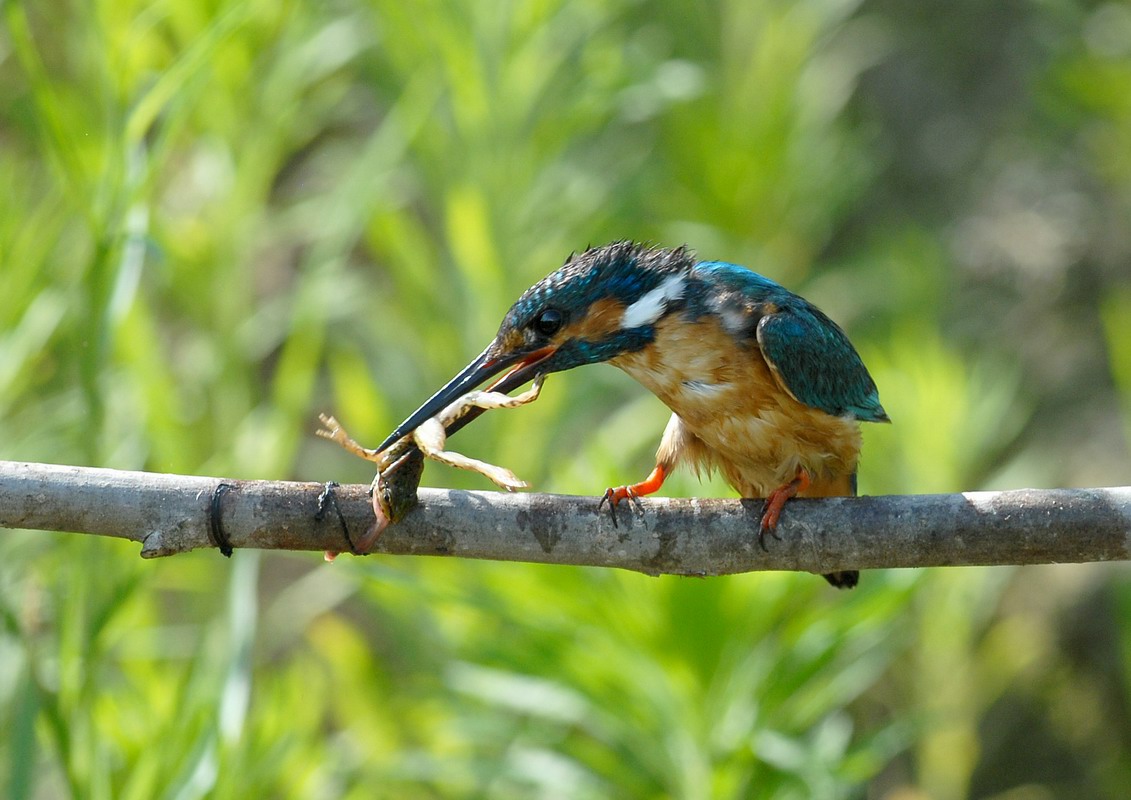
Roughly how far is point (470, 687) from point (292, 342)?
913 millimetres

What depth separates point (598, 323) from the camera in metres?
2.03

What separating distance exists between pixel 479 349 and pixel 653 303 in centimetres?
98

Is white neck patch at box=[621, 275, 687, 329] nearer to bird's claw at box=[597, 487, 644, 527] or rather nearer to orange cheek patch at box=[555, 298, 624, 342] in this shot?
orange cheek patch at box=[555, 298, 624, 342]

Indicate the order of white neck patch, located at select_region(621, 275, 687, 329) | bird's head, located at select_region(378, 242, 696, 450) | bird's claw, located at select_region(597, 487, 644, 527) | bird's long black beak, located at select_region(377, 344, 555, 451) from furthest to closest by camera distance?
1. white neck patch, located at select_region(621, 275, 687, 329)
2. bird's head, located at select_region(378, 242, 696, 450)
3. bird's long black beak, located at select_region(377, 344, 555, 451)
4. bird's claw, located at select_region(597, 487, 644, 527)

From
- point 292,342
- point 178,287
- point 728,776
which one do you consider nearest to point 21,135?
point 178,287

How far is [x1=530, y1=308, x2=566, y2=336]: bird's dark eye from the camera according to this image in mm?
1953

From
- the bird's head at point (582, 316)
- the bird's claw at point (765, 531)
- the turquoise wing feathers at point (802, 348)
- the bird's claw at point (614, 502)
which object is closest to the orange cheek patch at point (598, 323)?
the bird's head at point (582, 316)

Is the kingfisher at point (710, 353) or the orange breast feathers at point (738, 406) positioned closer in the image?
the kingfisher at point (710, 353)

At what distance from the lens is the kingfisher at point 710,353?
1.99m

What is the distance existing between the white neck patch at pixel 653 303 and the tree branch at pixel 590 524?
0.49m

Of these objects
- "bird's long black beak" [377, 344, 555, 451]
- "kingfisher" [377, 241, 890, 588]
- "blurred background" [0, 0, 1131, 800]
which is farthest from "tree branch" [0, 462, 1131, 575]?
"blurred background" [0, 0, 1131, 800]

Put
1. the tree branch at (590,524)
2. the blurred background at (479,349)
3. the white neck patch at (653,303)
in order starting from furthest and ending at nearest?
1. the blurred background at (479,349)
2. the white neck patch at (653,303)
3. the tree branch at (590,524)

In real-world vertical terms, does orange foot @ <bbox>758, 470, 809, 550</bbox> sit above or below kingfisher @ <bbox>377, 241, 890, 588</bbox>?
below

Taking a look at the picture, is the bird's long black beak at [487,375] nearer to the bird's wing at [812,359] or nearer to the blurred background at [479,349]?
the bird's wing at [812,359]
